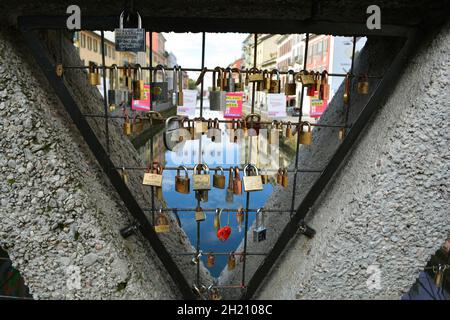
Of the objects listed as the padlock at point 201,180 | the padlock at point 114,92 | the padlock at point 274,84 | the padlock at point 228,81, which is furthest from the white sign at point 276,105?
the padlock at point 114,92

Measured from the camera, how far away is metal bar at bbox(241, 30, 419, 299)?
1.59 metres

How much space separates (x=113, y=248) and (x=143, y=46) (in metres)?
0.89

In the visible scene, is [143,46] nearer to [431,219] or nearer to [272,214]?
[431,219]

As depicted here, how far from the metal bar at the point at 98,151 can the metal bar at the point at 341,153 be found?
47 centimetres

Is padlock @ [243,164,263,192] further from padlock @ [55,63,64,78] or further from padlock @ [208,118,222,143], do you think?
padlock @ [55,63,64,78]

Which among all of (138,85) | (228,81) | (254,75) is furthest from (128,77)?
(254,75)

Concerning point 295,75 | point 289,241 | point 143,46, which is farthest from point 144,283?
point 295,75

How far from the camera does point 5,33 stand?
1.45m

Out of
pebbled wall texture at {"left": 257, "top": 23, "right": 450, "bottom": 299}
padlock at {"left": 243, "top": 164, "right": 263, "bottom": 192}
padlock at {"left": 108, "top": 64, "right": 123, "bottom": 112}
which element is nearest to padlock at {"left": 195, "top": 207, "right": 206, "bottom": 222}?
padlock at {"left": 243, "top": 164, "right": 263, "bottom": 192}

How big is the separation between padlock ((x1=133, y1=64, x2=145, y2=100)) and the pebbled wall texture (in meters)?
1.09

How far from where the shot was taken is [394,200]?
60.1 inches

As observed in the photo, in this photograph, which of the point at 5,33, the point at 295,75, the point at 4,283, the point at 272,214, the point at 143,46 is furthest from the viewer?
the point at 4,283

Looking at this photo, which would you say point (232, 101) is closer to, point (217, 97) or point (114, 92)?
point (217, 97)

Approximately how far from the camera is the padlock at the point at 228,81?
165 cm
